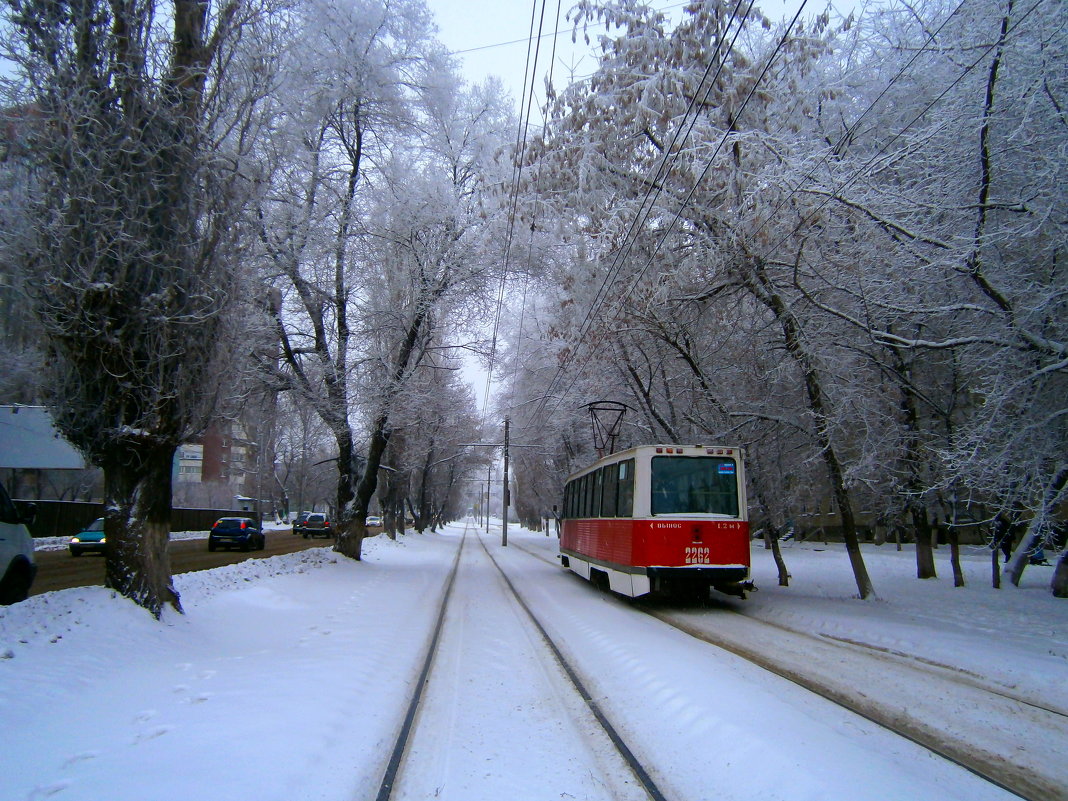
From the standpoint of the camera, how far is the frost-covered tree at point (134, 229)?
23.7 ft

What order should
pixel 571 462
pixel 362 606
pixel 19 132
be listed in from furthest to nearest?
pixel 571 462 → pixel 362 606 → pixel 19 132

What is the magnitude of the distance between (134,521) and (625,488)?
852cm

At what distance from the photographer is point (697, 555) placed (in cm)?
1248

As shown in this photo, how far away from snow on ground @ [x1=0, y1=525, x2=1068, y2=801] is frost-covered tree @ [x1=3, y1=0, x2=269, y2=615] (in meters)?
1.59

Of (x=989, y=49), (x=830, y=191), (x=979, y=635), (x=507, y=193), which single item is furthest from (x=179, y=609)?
(x=989, y=49)

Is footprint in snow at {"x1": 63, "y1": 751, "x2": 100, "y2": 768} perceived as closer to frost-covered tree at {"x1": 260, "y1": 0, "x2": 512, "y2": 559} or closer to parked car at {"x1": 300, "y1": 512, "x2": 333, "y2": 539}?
frost-covered tree at {"x1": 260, "y1": 0, "x2": 512, "y2": 559}

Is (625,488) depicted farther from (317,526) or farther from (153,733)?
(317,526)

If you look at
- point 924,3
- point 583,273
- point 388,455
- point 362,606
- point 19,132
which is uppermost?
point 924,3

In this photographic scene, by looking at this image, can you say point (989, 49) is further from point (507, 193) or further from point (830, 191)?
point (507, 193)

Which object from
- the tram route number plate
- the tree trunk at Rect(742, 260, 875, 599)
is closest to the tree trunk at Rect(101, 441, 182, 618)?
the tram route number plate

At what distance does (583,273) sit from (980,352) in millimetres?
8069

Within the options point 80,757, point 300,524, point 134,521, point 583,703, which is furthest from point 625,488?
point 300,524

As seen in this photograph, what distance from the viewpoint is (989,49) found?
8.12 metres

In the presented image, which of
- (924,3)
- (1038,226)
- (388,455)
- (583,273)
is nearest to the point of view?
(1038,226)
